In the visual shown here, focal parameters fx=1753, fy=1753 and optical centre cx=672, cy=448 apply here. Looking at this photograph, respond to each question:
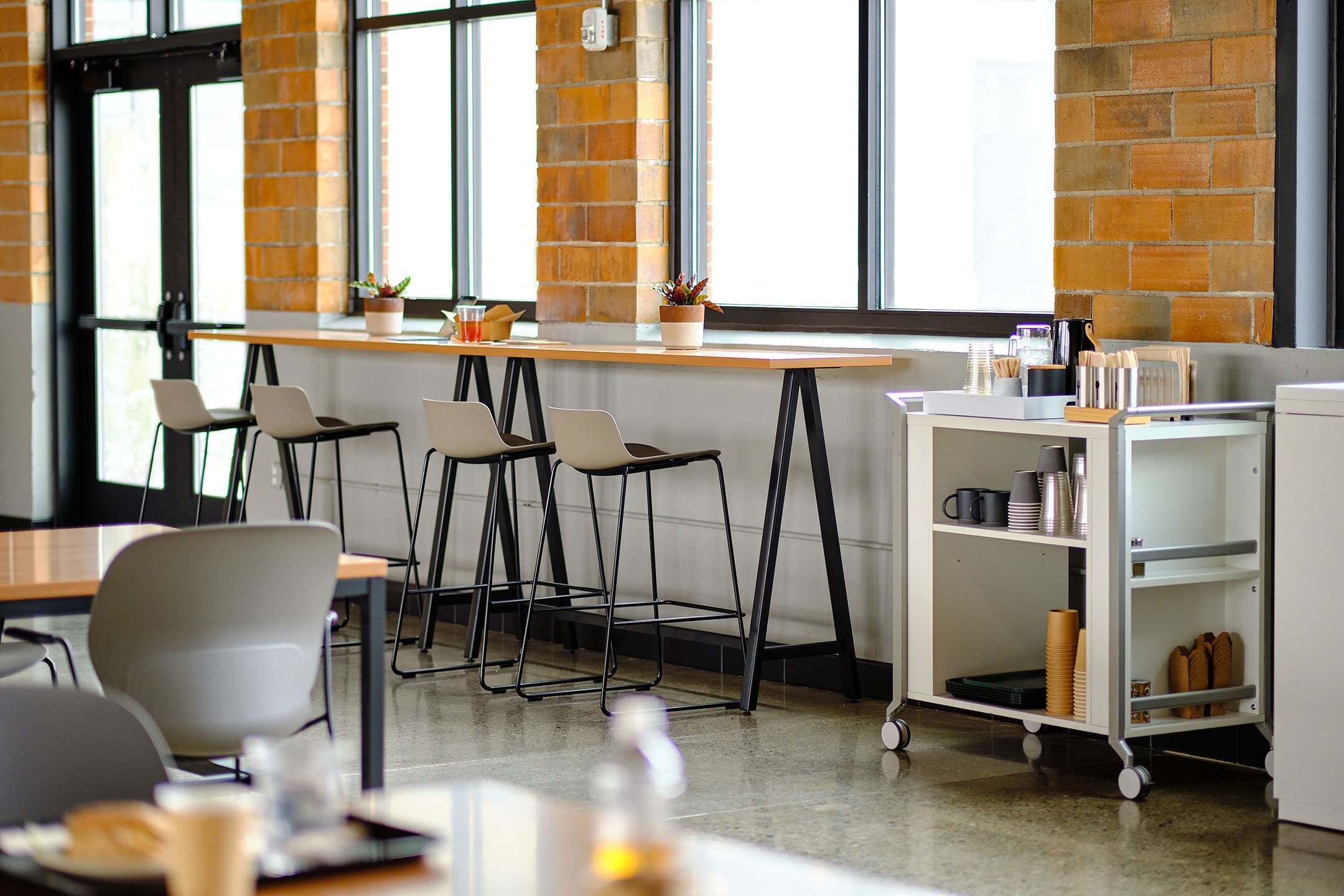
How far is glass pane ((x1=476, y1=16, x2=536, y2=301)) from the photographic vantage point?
21.4 ft

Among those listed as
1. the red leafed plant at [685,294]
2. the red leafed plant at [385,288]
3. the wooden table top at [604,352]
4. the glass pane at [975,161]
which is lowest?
the wooden table top at [604,352]

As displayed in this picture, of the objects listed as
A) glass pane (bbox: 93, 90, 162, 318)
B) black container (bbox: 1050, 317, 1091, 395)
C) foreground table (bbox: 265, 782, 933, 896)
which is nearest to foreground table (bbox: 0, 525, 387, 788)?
foreground table (bbox: 265, 782, 933, 896)

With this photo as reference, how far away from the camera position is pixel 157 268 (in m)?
8.40

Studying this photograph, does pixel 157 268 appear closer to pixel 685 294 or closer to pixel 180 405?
pixel 180 405

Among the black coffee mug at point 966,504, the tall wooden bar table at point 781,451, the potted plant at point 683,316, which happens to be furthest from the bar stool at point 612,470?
the black coffee mug at point 966,504

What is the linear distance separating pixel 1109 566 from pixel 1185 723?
17.5 inches

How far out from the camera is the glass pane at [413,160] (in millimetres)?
6871

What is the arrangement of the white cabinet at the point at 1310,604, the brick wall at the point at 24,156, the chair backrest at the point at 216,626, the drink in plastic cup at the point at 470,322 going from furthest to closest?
the brick wall at the point at 24,156 < the drink in plastic cup at the point at 470,322 < the white cabinet at the point at 1310,604 < the chair backrest at the point at 216,626

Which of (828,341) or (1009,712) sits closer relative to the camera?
(1009,712)

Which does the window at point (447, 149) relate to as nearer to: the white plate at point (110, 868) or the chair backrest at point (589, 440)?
the chair backrest at point (589, 440)

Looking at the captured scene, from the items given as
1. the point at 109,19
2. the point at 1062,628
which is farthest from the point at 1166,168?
the point at 109,19

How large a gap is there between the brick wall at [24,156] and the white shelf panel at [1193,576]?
6339mm

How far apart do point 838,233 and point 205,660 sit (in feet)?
10.00

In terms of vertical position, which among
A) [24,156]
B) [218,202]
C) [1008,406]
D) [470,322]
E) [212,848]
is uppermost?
[24,156]
